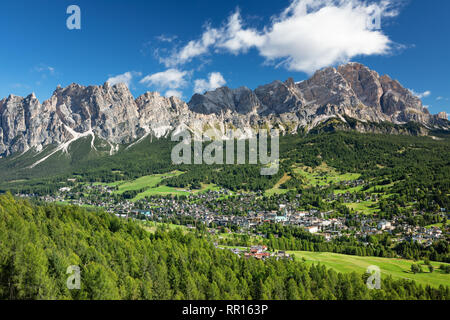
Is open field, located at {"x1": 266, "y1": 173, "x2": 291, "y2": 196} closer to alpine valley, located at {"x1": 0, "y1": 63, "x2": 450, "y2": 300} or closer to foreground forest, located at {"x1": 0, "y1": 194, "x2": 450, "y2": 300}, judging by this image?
alpine valley, located at {"x1": 0, "y1": 63, "x2": 450, "y2": 300}

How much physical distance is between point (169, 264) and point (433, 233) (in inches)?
3398

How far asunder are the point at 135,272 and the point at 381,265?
196 feet

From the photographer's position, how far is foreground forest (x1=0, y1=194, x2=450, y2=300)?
1363 inches

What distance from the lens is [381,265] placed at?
73.1m

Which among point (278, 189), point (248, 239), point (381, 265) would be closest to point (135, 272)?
point (248, 239)

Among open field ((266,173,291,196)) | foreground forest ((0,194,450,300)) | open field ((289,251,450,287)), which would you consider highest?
open field ((266,173,291,196))

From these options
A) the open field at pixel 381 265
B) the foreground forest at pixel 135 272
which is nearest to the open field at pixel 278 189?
the open field at pixel 381 265

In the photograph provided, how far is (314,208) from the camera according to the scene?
141 m

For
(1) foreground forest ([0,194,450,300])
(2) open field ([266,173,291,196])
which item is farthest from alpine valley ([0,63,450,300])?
(2) open field ([266,173,291,196])

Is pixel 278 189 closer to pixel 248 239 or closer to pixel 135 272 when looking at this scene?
pixel 248 239

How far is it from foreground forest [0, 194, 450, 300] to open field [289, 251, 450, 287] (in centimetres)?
1245
